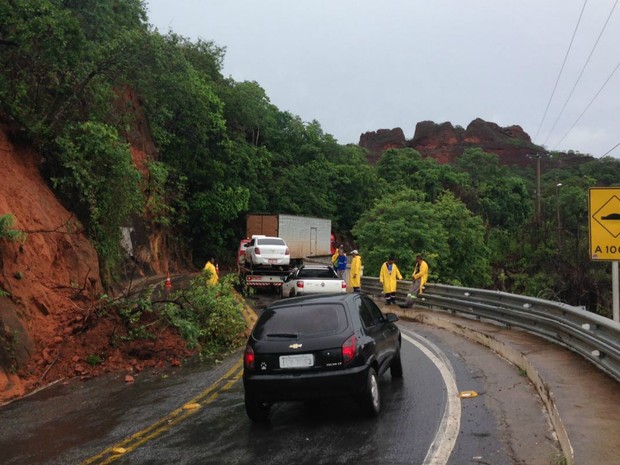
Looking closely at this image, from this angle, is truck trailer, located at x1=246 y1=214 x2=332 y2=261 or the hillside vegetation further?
truck trailer, located at x1=246 y1=214 x2=332 y2=261

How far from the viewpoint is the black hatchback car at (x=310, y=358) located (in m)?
6.61

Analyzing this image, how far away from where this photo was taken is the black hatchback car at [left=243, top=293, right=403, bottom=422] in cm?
661

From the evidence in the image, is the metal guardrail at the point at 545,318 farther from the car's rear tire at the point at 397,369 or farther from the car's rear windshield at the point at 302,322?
the car's rear windshield at the point at 302,322

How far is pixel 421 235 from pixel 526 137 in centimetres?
13094

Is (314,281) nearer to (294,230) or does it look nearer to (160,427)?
(160,427)

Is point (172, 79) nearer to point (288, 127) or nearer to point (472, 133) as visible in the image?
point (288, 127)

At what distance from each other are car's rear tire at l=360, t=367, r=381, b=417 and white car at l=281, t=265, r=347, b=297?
12.2 metres

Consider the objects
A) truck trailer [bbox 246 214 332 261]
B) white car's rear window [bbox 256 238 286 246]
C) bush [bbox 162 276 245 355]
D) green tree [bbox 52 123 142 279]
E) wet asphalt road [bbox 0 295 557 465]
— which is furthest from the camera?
truck trailer [bbox 246 214 332 261]

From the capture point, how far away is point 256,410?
22.5 feet

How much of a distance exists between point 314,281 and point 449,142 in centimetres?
12212

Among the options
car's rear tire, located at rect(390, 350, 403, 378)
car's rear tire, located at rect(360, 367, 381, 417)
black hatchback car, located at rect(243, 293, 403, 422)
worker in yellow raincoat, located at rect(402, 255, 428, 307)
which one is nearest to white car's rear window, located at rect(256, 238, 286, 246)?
worker in yellow raincoat, located at rect(402, 255, 428, 307)

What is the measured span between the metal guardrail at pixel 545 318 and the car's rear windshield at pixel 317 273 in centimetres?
263

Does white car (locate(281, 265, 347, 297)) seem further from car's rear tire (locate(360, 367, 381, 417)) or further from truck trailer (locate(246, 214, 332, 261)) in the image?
truck trailer (locate(246, 214, 332, 261))

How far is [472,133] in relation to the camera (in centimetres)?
13900
